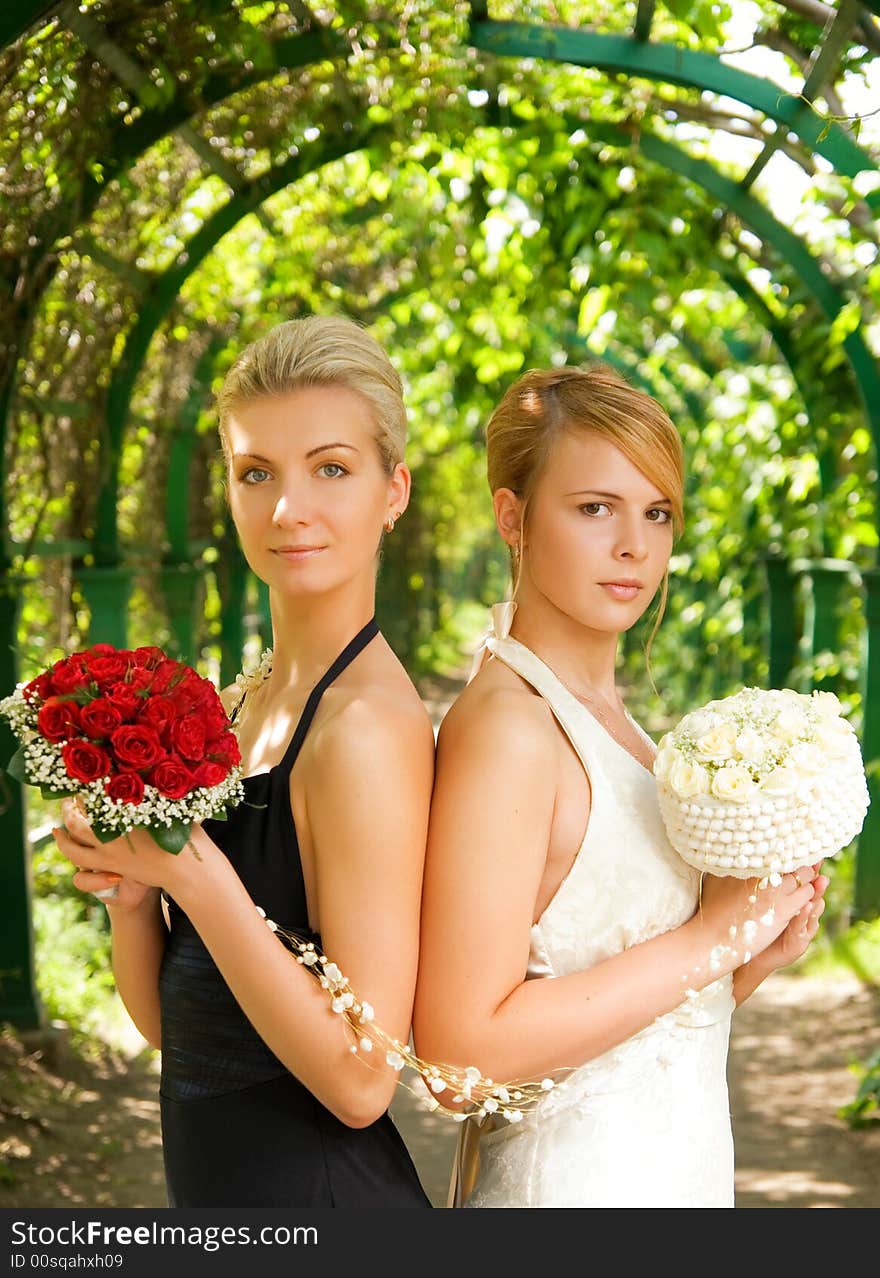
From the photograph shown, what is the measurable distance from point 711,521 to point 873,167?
583 centimetres

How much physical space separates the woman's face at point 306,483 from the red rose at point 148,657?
8.3 inches

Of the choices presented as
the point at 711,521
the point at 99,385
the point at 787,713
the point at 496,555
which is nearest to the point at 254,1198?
the point at 787,713

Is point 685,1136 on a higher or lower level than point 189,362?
lower

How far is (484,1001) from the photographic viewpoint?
178cm

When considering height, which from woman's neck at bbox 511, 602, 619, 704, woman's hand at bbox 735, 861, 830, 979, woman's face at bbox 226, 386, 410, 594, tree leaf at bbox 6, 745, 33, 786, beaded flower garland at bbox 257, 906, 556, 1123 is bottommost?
beaded flower garland at bbox 257, 906, 556, 1123

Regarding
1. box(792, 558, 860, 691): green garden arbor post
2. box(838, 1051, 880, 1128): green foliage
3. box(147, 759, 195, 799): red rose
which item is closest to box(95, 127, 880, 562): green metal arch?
box(792, 558, 860, 691): green garden arbor post

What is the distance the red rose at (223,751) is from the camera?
1686 mm

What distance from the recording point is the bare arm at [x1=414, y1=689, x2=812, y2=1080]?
1.78m

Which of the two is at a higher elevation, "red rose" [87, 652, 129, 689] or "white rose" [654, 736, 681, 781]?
"red rose" [87, 652, 129, 689]

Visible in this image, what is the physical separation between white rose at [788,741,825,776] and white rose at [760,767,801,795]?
2 centimetres

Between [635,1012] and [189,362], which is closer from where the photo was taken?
[635,1012]

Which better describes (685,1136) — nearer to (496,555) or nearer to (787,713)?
(787,713)

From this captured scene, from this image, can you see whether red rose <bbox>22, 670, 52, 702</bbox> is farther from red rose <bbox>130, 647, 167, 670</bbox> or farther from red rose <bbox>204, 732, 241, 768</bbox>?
red rose <bbox>204, 732, 241, 768</bbox>

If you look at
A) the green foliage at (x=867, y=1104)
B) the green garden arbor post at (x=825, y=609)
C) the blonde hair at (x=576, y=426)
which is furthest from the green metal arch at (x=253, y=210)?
the blonde hair at (x=576, y=426)
